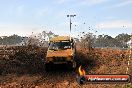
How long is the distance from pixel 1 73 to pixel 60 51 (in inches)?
173

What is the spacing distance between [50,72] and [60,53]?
65.3 inches

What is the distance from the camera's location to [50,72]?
2172cm

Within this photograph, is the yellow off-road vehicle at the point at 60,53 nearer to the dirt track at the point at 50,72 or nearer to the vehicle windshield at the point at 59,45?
the vehicle windshield at the point at 59,45

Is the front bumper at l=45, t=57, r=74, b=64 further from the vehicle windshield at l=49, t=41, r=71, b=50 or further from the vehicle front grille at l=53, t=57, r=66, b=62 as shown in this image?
the vehicle windshield at l=49, t=41, r=71, b=50

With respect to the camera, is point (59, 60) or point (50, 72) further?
point (50, 72)

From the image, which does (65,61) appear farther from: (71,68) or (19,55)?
(19,55)

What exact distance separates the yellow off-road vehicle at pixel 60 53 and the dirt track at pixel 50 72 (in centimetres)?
66

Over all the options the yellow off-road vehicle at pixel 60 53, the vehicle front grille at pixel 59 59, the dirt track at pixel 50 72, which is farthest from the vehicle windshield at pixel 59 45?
the dirt track at pixel 50 72

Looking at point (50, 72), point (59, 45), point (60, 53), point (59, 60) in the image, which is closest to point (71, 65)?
point (59, 60)

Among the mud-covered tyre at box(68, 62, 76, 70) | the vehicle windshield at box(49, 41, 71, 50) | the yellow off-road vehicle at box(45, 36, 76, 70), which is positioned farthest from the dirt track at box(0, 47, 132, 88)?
the vehicle windshield at box(49, 41, 71, 50)

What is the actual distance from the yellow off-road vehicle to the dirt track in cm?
66

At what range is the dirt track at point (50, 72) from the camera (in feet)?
59.5

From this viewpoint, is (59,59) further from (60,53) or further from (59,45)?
(59,45)

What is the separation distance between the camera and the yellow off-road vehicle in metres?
20.7
